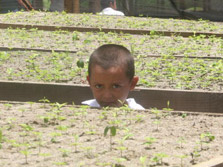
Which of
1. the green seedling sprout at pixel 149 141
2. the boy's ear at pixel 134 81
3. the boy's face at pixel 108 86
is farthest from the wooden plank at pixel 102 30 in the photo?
the green seedling sprout at pixel 149 141

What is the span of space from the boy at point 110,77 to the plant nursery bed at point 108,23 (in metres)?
5.01

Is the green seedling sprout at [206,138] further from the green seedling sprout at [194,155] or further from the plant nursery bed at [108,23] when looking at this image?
the plant nursery bed at [108,23]

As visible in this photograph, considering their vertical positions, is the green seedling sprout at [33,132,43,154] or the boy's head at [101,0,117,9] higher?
the boy's head at [101,0,117,9]

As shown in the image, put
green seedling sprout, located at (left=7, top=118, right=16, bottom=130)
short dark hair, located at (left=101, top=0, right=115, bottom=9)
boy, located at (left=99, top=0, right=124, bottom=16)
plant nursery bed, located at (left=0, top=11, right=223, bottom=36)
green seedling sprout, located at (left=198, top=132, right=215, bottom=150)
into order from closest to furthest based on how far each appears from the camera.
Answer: green seedling sprout, located at (left=198, top=132, right=215, bottom=150)
green seedling sprout, located at (left=7, top=118, right=16, bottom=130)
plant nursery bed, located at (left=0, top=11, right=223, bottom=36)
boy, located at (left=99, top=0, right=124, bottom=16)
short dark hair, located at (left=101, top=0, right=115, bottom=9)

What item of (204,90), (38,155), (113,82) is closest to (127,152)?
(38,155)

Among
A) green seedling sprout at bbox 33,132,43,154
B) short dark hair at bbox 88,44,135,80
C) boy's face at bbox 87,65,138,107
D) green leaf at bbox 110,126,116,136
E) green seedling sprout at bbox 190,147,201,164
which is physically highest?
short dark hair at bbox 88,44,135,80

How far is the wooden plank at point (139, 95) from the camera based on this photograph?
5727 millimetres

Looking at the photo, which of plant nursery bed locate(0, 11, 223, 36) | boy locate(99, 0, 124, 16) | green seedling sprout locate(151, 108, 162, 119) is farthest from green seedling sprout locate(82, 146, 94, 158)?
boy locate(99, 0, 124, 16)

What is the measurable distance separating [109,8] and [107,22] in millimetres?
3127

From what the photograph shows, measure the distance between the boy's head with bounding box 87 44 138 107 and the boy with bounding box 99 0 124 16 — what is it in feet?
28.3

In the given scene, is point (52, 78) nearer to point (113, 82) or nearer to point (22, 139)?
point (113, 82)

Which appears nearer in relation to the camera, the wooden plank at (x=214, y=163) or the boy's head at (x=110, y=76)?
the wooden plank at (x=214, y=163)

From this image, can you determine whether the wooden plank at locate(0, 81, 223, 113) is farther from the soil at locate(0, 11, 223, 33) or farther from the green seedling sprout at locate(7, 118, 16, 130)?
the soil at locate(0, 11, 223, 33)

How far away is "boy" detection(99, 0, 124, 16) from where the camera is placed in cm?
1477
